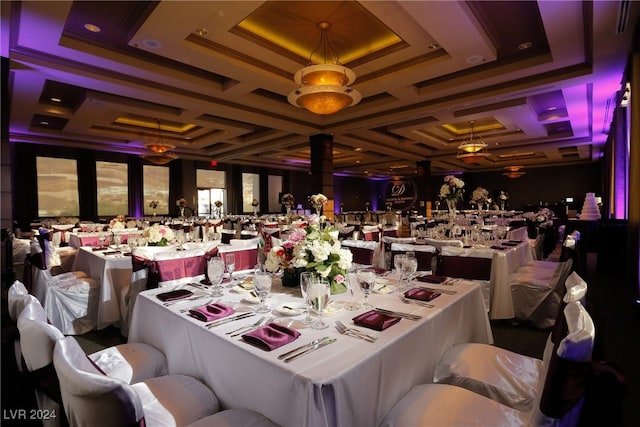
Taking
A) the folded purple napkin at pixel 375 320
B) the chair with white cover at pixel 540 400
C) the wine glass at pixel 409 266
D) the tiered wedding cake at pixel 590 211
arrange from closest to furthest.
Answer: the chair with white cover at pixel 540 400, the folded purple napkin at pixel 375 320, the wine glass at pixel 409 266, the tiered wedding cake at pixel 590 211

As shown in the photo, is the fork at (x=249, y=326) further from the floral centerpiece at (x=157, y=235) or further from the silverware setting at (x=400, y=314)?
the floral centerpiece at (x=157, y=235)

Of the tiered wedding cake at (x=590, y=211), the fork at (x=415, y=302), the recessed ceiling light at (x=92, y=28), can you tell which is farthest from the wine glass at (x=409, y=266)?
the tiered wedding cake at (x=590, y=211)

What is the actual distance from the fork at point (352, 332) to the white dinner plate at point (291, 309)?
0.88ft

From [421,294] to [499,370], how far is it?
1.68ft

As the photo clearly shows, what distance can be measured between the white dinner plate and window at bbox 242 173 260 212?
14.7 metres

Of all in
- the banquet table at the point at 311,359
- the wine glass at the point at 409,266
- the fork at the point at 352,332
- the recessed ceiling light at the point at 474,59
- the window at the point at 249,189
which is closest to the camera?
the banquet table at the point at 311,359

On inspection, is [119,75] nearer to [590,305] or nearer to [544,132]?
[590,305]

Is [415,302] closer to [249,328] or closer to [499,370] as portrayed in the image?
[499,370]

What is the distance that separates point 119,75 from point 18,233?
20.1 ft

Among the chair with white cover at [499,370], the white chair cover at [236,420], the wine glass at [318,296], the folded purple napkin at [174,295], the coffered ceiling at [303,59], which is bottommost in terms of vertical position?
the chair with white cover at [499,370]

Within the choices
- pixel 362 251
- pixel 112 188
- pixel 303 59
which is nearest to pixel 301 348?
pixel 362 251

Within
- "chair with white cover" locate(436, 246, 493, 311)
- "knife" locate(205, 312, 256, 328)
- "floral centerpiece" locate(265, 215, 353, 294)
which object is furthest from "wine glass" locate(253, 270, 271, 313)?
"chair with white cover" locate(436, 246, 493, 311)

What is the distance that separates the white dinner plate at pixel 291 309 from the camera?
1678 millimetres

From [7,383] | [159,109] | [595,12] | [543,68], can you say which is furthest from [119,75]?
[543,68]
